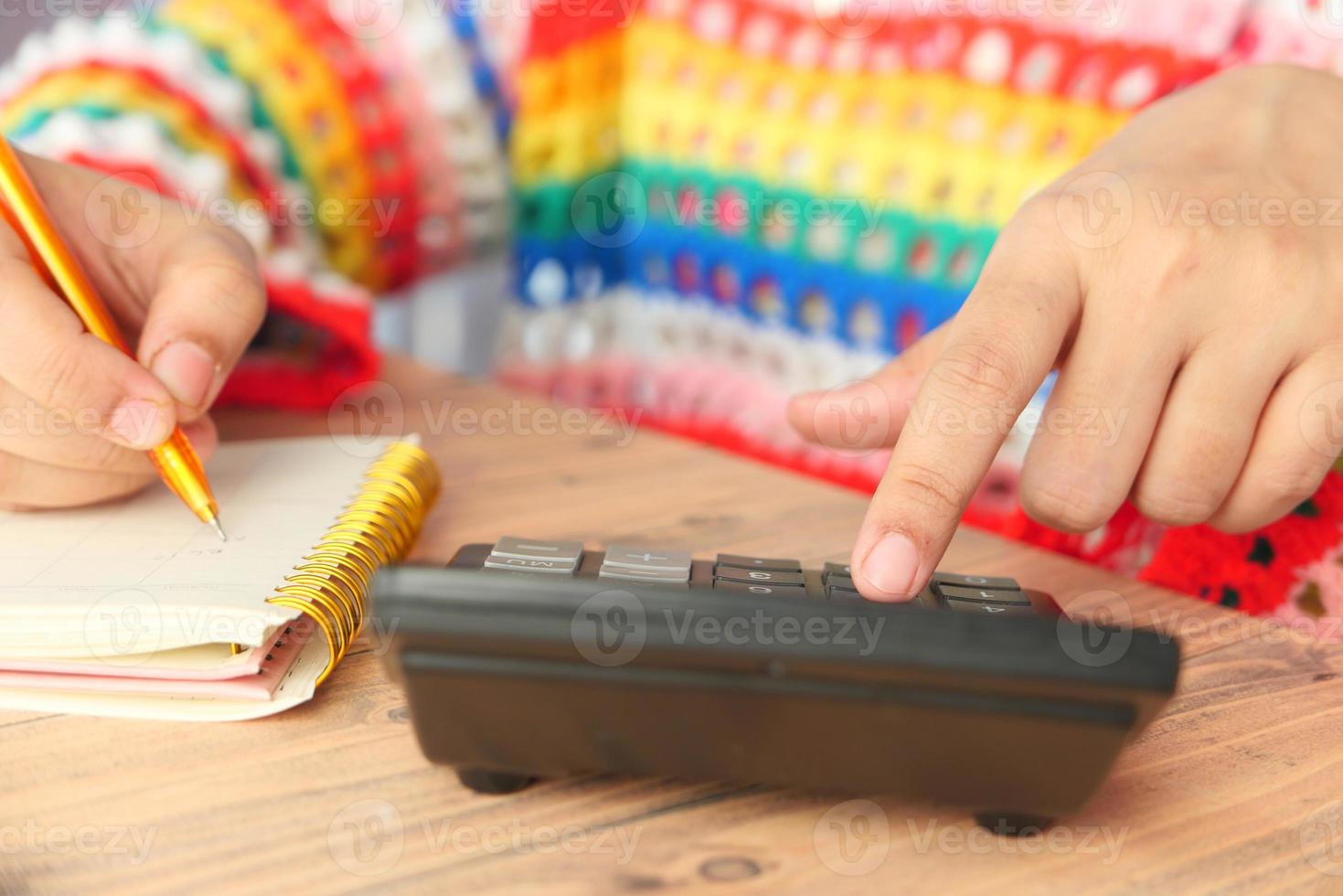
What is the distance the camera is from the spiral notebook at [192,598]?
42cm

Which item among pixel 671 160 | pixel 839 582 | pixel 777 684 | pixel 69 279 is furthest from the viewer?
pixel 671 160

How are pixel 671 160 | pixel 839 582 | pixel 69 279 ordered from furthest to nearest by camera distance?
pixel 671 160 < pixel 69 279 < pixel 839 582

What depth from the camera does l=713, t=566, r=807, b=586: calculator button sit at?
0.40 meters

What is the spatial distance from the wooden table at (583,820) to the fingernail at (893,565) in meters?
0.08

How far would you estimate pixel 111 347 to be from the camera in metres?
0.51

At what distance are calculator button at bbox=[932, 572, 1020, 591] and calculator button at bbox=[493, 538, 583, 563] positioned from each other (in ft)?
0.49

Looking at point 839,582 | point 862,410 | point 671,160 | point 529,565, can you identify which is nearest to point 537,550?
point 529,565

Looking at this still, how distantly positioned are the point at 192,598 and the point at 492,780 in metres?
0.16

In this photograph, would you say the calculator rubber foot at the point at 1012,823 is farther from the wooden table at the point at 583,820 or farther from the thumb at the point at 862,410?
the thumb at the point at 862,410

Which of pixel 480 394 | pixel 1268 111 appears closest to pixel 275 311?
pixel 480 394

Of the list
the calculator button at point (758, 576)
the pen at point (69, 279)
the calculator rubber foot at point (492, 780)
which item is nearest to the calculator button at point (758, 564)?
the calculator button at point (758, 576)

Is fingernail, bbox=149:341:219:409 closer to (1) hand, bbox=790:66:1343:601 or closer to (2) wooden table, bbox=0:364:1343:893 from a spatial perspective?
(2) wooden table, bbox=0:364:1343:893

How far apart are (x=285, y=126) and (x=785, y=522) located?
57cm

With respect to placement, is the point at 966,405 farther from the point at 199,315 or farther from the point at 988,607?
the point at 199,315
